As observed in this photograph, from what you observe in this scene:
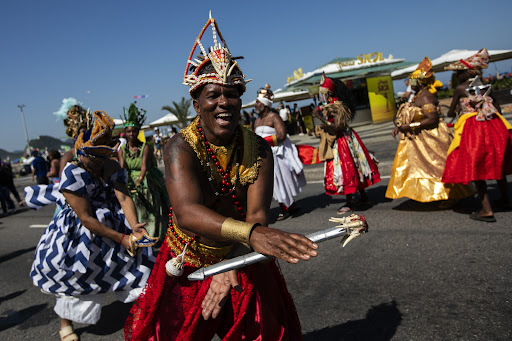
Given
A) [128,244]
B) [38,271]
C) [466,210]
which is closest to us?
[128,244]

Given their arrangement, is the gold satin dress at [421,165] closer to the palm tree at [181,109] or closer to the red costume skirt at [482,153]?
the red costume skirt at [482,153]

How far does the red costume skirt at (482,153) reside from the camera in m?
5.25

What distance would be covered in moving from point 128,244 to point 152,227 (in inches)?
138

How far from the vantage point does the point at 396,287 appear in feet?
12.7

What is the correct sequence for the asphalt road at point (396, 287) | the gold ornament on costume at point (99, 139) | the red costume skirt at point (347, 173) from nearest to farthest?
the asphalt road at point (396, 287)
the gold ornament on costume at point (99, 139)
the red costume skirt at point (347, 173)

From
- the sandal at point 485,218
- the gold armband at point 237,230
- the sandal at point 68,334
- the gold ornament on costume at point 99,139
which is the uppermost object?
the gold ornament on costume at point 99,139

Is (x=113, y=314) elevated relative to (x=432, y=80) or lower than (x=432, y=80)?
lower

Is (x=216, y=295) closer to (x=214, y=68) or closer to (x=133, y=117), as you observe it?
(x=214, y=68)

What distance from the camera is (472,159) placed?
210 inches

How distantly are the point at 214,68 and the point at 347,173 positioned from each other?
4.87m

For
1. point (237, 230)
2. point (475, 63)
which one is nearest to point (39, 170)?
point (475, 63)

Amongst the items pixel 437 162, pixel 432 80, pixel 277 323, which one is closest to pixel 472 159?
pixel 437 162

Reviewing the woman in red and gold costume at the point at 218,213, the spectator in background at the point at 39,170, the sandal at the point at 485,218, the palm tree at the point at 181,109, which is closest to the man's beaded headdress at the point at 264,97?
the sandal at the point at 485,218

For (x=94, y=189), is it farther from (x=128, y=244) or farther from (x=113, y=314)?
(x=113, y=314)
